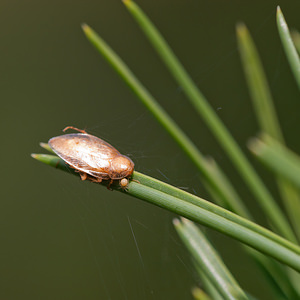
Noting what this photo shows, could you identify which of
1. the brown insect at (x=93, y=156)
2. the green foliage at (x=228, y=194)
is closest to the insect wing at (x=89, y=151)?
the brown insect at (x=93, y=156)

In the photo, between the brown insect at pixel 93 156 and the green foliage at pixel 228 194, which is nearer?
the green foliage at pixel 228 194

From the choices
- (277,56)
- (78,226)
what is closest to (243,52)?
(277,56)

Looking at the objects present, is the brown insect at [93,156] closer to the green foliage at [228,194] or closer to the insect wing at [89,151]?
the insect wing at [89,151]

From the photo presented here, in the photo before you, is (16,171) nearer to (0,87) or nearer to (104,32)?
(0,87)

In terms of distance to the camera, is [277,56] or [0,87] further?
[0,87]

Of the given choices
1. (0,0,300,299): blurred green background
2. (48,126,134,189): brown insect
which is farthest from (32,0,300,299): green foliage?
(0,0,300,299): blurred green background
